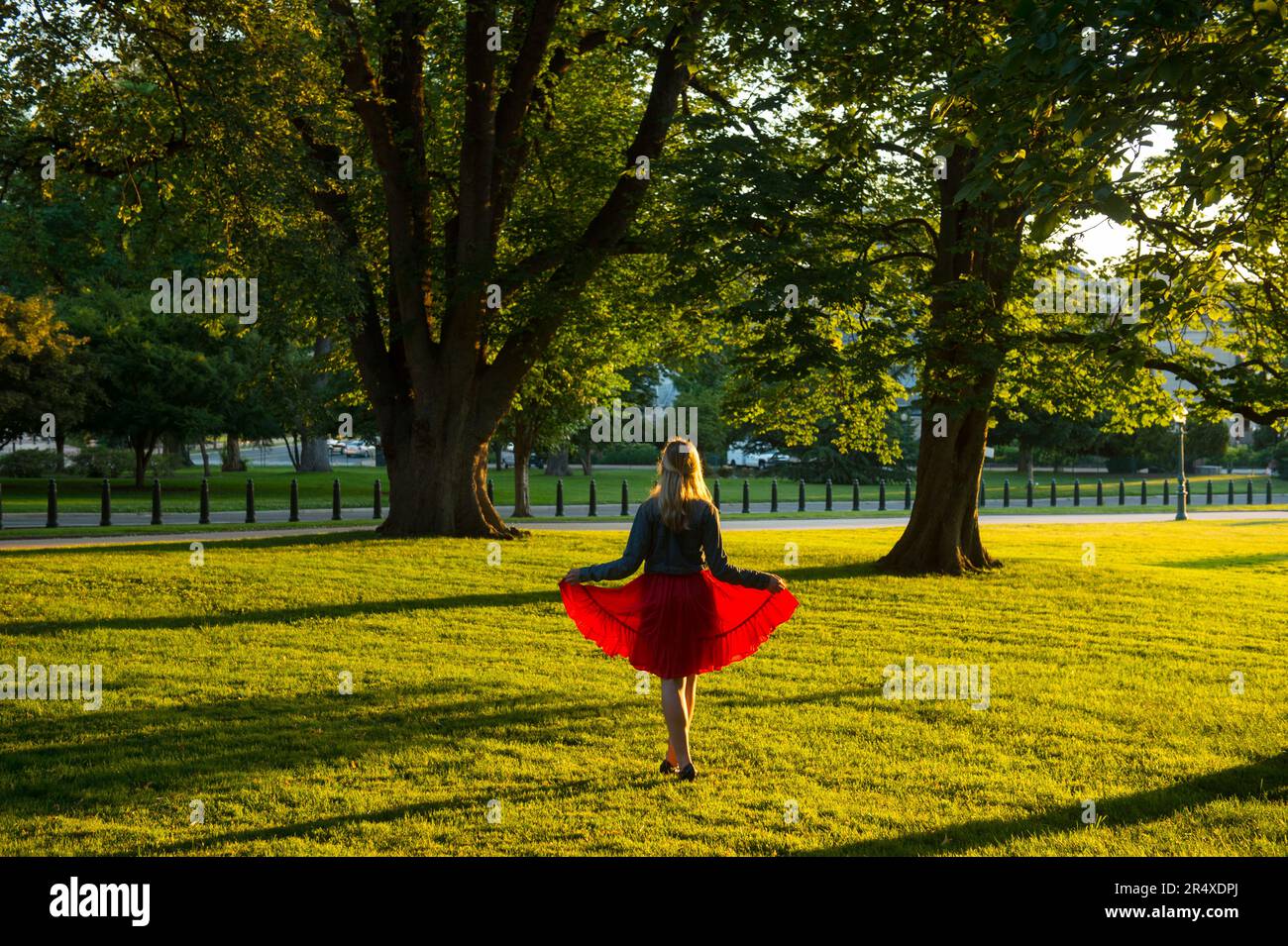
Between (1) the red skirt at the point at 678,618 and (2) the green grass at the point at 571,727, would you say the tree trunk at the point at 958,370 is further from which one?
(1) the red skirt at the point at 678,618

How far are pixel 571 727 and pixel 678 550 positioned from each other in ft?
6.69

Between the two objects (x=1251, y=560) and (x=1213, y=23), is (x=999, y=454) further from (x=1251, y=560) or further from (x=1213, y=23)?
(x=1213, y=23)

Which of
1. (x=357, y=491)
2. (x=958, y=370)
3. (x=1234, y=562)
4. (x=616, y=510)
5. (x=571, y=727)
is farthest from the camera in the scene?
(x=357, y=491)

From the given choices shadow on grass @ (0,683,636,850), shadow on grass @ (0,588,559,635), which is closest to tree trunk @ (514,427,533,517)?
shadow on grass @ (0,588,559,635)

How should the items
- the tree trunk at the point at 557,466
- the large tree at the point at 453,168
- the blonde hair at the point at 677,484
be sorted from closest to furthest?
the blonde hair at the point at 677,484, the large tree at the point at 453,168, the tree trunk at the point at 557,466

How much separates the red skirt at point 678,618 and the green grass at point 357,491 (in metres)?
25.1

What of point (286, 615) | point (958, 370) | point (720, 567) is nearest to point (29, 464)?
point (286, 615)

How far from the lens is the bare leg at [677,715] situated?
7.05 metres

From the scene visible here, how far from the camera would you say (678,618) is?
7.11m

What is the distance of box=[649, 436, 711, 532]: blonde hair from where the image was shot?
698 centimetres

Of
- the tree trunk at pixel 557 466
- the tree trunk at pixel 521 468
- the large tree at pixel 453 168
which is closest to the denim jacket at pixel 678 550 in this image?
the large tree at pixel 453 168

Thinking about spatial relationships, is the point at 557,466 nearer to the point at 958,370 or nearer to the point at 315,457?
the point at 315,457
